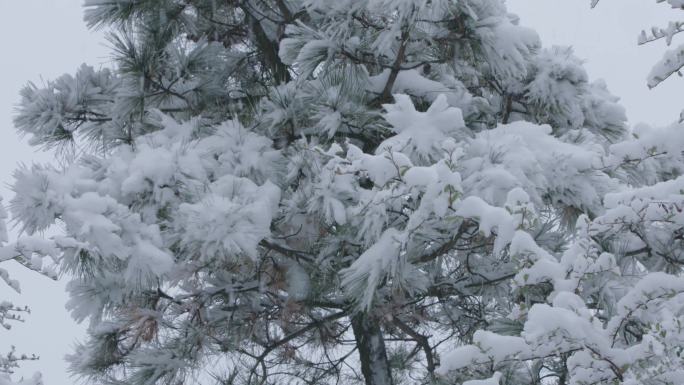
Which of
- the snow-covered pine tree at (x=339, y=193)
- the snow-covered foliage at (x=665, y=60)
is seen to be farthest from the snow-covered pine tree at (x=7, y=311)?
the snow-covered foliage at (x=665, y=60)

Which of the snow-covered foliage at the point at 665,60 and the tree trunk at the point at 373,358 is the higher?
the tree trunk at the point at 373,358

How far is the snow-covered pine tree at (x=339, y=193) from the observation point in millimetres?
2039

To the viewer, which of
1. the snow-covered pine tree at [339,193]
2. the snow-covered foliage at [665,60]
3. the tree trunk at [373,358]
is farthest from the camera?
the tree trunk at [373,358]

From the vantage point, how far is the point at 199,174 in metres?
3.27

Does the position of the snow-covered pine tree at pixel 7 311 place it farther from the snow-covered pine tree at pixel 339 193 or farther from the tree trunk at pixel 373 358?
the tree trunk at pixel 373 358

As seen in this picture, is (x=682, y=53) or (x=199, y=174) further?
(x=199, y=174)

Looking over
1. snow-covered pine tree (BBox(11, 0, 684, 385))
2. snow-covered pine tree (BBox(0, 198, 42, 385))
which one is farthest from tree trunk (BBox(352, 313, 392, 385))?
snow-covered pine tree (BBox(0, 198, 42, 385))

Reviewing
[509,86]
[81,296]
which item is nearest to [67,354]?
[81,296]

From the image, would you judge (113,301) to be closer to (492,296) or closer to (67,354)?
(67,354)

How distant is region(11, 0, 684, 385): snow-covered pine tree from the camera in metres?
2.04

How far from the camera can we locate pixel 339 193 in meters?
3.21

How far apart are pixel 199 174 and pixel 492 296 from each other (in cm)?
186

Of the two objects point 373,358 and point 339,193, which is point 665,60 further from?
point 373,358

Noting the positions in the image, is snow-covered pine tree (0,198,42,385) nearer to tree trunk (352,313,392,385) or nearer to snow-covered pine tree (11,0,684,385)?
snow-covered pine tree (11,0,684,385)
